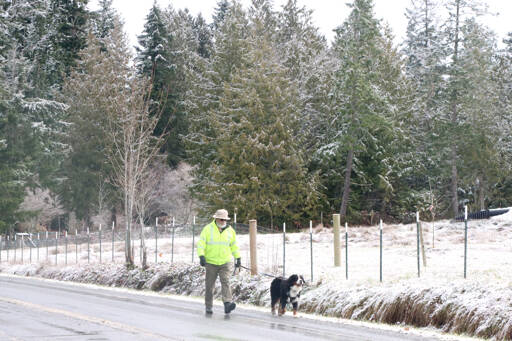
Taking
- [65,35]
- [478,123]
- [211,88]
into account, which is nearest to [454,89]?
[478,123]

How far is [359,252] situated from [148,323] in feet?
44.7

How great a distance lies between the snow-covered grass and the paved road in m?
1.10

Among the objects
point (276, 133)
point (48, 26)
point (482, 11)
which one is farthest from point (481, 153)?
point (48, 26)

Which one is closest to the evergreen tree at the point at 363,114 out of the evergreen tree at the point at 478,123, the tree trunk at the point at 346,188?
the tree trunk at the point at 346,188

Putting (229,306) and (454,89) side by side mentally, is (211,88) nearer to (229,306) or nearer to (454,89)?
(454,89)

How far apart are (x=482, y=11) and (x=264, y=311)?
140ft

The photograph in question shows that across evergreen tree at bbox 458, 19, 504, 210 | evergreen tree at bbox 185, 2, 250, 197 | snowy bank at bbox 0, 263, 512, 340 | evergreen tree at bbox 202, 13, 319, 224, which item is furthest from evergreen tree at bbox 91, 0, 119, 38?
snowy bank at bbox 0, 263, 512, 340

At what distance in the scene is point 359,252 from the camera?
25375 mm

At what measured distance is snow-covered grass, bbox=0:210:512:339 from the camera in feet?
40.9

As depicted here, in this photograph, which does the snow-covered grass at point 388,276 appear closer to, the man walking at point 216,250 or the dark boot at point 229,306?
the dark boot at point 229,306

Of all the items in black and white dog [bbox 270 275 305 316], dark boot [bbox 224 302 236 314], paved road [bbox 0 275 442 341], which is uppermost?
black and white dog [bbox 270 275 305 316]

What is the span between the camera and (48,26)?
2505 inches

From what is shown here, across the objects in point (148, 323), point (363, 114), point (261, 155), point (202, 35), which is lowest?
point (148, 323)

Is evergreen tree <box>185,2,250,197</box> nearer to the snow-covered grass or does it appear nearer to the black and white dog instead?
the snow-covered grass
